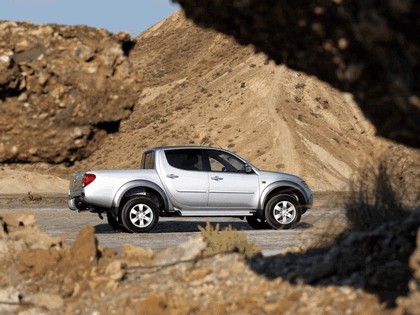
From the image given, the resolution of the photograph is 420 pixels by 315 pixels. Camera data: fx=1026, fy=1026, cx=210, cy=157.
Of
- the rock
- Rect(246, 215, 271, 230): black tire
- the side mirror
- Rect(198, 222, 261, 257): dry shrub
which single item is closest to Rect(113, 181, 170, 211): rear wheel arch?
the side mirror

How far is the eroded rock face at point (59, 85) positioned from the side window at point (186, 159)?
10.5 meters

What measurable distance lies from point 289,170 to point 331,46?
1626 inches

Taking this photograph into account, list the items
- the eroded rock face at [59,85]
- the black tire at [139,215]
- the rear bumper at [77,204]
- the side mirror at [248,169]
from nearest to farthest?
1. the eroded rock face at [59,85]
2. the black tire at [139,215]
3. the rear bumper at [77,204]
4. the side mirror at [248,169]

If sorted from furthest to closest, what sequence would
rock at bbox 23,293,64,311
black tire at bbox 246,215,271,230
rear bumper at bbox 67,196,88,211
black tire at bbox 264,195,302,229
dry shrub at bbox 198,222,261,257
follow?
black tire at bbox 246,215,271,230
black tire at bbox 264,195,302,229
rear bumper at bbox 67,196,88,211
dry shrub at bbox 198,222,261,257
rock at bbox 23,293,64,311

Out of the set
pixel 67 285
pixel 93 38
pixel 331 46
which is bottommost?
pixel 67 285

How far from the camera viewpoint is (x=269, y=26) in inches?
292

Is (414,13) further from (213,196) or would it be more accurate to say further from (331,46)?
(213,196)

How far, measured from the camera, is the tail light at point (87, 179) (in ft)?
65.8

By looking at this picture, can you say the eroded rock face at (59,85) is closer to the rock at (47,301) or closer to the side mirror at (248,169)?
the rock at (47,301)

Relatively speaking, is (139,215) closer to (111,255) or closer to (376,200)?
(111,255)

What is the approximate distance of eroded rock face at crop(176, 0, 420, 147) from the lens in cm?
620

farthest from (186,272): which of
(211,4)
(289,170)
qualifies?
(289,170)

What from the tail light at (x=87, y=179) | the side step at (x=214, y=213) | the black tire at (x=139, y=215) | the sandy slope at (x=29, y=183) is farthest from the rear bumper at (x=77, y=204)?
the sandy slope at (x=29, y=183)

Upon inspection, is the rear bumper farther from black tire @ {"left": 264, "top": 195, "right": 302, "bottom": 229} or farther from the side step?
black tire @ {"left": 264, "top": 195, "right": 302, "bottom": 229}
